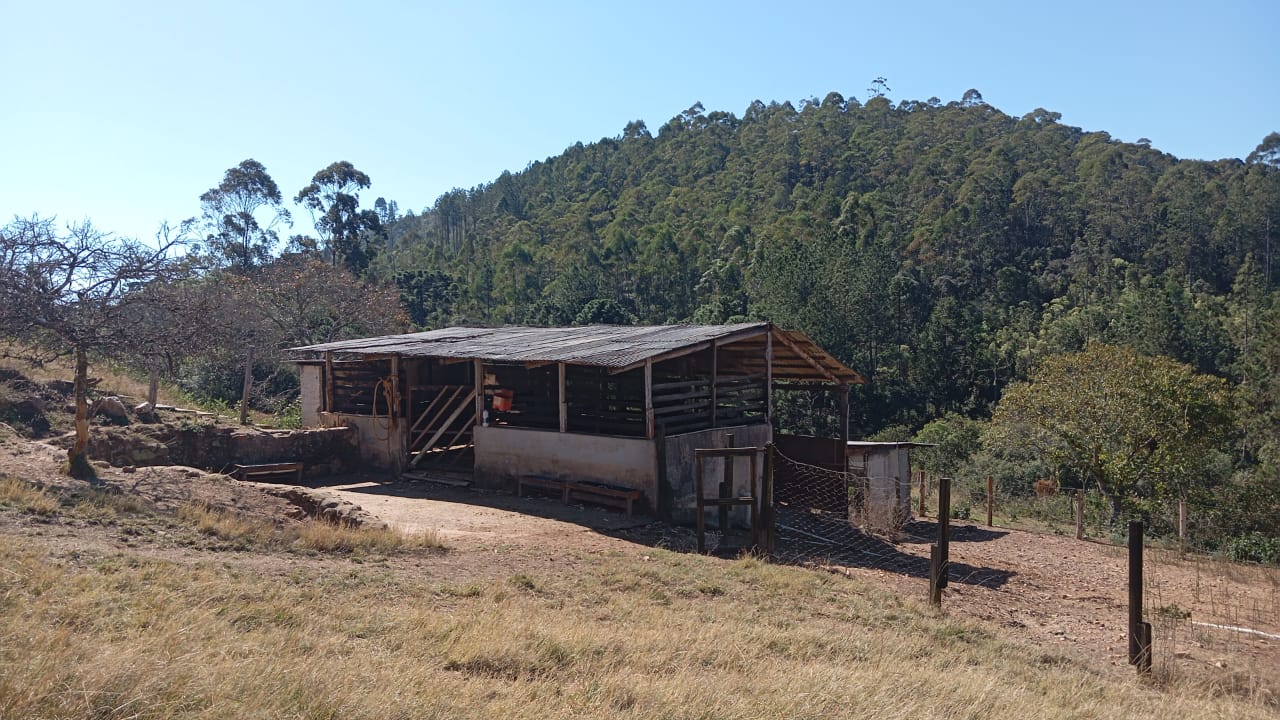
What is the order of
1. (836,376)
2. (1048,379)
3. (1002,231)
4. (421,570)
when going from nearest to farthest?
(421,570), (836,376), (1048,379), (1002,231)

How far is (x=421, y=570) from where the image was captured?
30.4 ft

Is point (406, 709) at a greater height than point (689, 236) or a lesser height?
lesser

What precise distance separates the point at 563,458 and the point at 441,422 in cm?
465

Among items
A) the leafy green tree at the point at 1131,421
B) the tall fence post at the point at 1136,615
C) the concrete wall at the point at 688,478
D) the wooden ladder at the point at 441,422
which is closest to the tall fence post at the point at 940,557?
the tall fence post at the point at 1136,615

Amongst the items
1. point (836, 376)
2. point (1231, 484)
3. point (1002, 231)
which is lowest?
point (1231, 484)

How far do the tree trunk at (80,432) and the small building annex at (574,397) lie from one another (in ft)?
20.2

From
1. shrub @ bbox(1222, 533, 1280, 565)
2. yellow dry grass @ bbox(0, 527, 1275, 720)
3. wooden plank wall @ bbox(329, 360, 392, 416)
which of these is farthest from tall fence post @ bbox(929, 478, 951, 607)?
wooden plank wall @ bbox(329, 360, 392, 416)

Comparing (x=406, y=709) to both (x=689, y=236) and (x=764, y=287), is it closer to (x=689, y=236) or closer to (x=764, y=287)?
(x=764, y=287)

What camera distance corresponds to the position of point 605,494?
14.9m

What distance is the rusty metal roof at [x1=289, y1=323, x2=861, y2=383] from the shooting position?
15.1 m

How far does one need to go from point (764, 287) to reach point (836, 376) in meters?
26.6

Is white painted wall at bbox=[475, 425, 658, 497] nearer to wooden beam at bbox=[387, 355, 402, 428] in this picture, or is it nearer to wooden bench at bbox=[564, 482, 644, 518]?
wooden bench at bbox=[564, 482, 644, 518]

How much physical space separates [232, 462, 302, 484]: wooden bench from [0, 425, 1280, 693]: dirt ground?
1766 millimetres

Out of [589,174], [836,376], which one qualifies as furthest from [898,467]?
[589,174]
